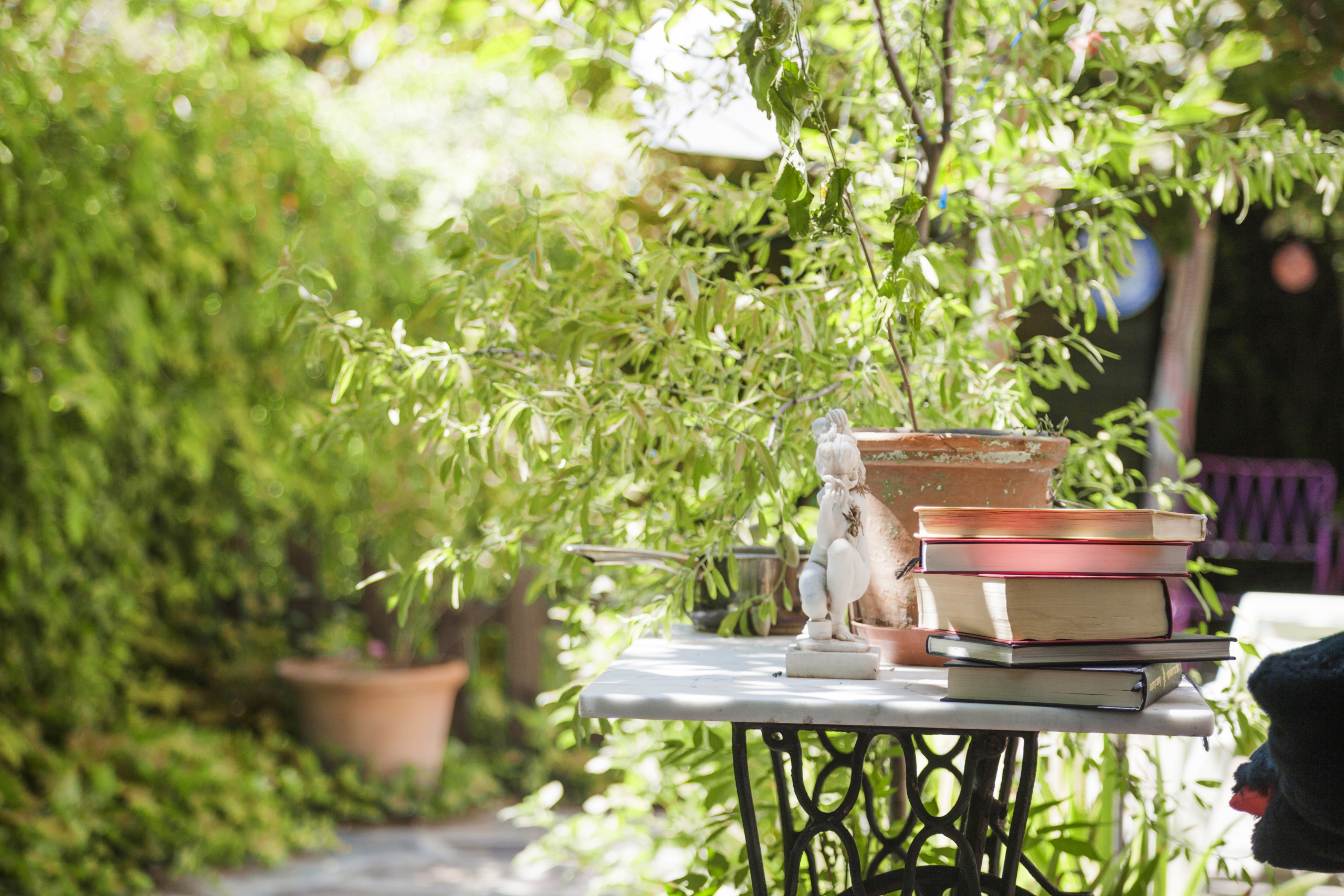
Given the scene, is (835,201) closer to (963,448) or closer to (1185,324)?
(963,448)

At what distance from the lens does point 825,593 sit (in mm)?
1089

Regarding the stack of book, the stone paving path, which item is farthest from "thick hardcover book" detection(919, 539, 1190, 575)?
the stone paving path

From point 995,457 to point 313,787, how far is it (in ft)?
10.9

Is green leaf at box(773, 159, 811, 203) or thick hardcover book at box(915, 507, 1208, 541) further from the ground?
green leaf at box(773, 159, 811, 203)

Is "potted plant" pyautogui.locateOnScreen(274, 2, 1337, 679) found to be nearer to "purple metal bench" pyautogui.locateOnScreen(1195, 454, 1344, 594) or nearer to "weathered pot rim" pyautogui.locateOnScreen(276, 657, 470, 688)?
"weathered pot rim" pyautogui.locateOnScreen(276, 657, 470, 688)

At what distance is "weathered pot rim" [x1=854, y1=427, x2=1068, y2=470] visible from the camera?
1.15 m

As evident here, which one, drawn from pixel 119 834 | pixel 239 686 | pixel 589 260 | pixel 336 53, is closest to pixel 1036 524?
pixel 589 260

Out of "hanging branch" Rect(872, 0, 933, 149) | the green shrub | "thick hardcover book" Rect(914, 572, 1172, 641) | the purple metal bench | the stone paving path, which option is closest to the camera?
"thick hardcover book" Rect(914, 572, 1172, 641)

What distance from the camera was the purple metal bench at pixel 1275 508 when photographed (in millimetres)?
5883

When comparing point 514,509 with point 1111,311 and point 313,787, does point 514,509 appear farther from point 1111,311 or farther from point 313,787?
point 313,787

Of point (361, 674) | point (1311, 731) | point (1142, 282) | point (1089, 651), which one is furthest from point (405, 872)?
point (1142, 282)

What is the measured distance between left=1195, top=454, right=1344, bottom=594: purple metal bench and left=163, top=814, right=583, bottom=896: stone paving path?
14.1 feet

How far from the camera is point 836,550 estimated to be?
1.09m

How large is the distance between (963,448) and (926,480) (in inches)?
2.2
